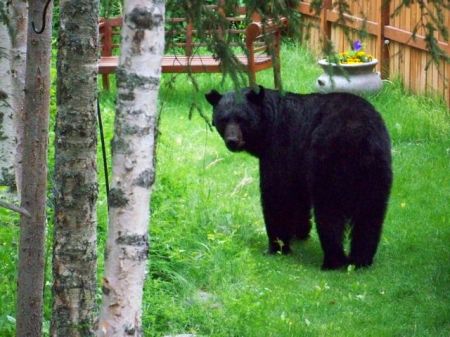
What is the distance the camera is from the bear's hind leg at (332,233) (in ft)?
27.8

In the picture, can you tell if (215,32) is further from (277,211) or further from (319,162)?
(277,211)

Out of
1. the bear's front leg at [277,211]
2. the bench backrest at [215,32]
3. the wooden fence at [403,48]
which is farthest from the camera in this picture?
the wooden fence at [403,48]

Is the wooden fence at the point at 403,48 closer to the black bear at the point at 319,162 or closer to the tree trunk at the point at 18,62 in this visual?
the black bear at the point at 319,162

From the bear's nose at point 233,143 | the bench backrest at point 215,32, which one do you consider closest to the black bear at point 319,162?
the bear's nose at point 233,143

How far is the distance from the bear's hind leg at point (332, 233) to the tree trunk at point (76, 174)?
11.7 feet

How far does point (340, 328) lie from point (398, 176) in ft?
13.8

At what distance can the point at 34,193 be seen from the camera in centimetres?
547

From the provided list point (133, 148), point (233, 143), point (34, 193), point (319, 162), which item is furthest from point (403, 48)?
point (133, 148)

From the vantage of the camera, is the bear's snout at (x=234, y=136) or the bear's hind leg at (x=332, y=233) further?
the bear's snout at (x=234, y=136)

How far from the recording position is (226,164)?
39.7 feet

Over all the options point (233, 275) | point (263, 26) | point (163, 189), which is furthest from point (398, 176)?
point (263, 26)

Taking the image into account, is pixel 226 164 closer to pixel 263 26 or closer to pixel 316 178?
pixel 316 178

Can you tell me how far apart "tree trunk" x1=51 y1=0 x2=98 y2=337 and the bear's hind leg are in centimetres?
356

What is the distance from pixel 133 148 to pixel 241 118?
5.41 metres
